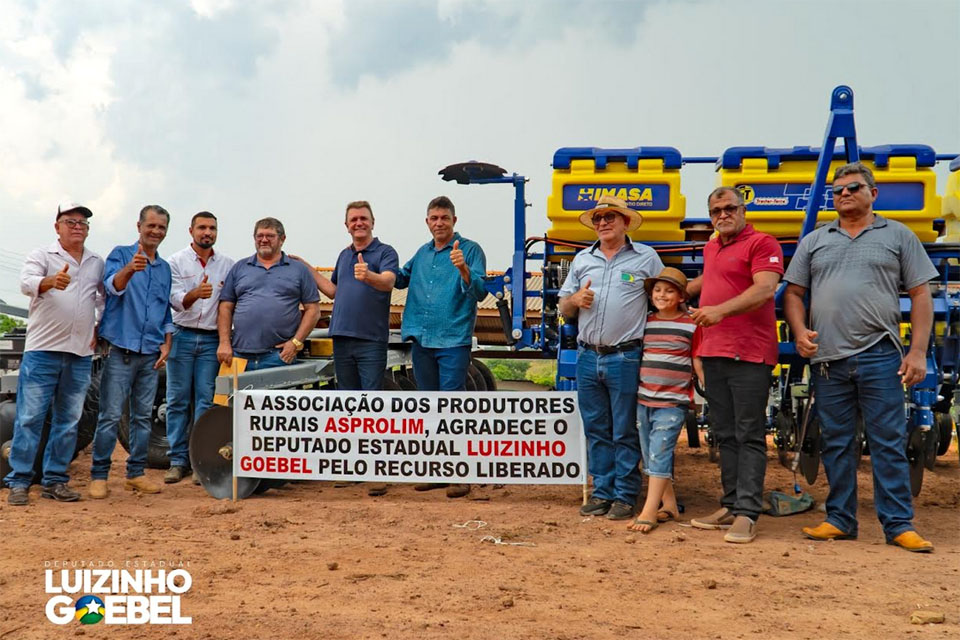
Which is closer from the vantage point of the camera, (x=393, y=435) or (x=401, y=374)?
(x=393, y=435)

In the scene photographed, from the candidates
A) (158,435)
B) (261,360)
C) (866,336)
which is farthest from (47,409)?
(866,336)

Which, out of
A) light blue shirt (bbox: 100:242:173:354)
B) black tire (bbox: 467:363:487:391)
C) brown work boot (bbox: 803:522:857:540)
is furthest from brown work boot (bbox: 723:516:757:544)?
black tire (bbox: 467:363:487:391)

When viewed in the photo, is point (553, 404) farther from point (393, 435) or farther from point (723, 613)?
point (723, 613)

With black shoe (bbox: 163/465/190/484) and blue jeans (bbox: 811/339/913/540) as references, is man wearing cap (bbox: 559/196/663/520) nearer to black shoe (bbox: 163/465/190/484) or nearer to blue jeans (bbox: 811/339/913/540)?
blue jeans (bbox: 811/339/913/540)

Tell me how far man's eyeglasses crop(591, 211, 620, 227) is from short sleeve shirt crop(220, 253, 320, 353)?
2474mm

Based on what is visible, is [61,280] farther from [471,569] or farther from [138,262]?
[471,569]

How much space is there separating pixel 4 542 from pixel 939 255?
5984 mm

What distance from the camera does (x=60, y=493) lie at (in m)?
6.05

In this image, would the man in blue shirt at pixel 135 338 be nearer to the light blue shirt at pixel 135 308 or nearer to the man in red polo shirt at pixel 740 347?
the light blue shirt at pixel 135 308

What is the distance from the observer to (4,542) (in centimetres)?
470

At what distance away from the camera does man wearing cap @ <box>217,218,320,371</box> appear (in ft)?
21.7

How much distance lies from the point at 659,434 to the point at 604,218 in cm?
135

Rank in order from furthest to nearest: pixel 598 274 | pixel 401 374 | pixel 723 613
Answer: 1. pixel 401 374
2. pixel 598 274
3. pixel 723 613

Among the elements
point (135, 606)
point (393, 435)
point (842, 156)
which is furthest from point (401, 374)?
point (135, 606)
